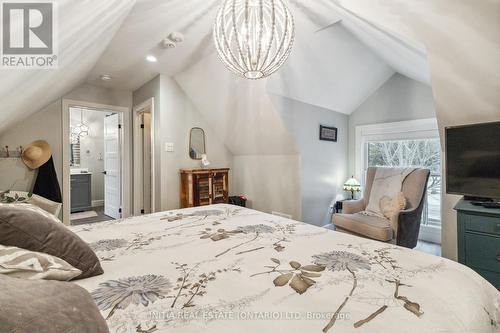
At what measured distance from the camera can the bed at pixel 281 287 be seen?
686 millimetres

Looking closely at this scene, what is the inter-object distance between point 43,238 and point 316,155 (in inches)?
130

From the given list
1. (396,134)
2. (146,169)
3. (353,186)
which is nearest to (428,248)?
(353,186)

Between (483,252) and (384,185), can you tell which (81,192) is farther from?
(483,252)

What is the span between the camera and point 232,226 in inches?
64.2

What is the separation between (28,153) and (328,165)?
163 inches

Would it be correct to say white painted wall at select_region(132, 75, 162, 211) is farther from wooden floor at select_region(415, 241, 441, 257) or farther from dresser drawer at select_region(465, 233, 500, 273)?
wooden floor at select_region(415, 241, 441, 257)

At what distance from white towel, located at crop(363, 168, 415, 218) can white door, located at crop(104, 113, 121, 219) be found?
394cm

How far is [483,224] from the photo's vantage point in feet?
6.13

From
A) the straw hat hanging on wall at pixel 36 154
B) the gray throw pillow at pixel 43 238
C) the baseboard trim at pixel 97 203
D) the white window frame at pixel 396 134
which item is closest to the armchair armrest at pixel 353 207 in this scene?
the white window frame at pixel 396 134

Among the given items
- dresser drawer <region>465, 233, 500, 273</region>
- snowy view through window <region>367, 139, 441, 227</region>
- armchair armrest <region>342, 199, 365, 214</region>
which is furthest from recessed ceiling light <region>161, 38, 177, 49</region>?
snowy view through window <region>367, 139, 441, 227</region>

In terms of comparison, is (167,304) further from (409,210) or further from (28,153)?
(28,153)

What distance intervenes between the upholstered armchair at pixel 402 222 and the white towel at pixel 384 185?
70 mm

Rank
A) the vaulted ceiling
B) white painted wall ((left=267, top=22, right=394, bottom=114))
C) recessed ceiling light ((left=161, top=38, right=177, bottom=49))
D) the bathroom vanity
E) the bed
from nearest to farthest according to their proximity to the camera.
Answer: the bed < the vaulted ceiling < recessed ceiling light ((left=161, top=38, right=177, bottom=49)) < white painted wall ((left=267, top=22, right=394, bottom=114)) < the bathroom vanity

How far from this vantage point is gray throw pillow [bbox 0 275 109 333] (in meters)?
0.40
